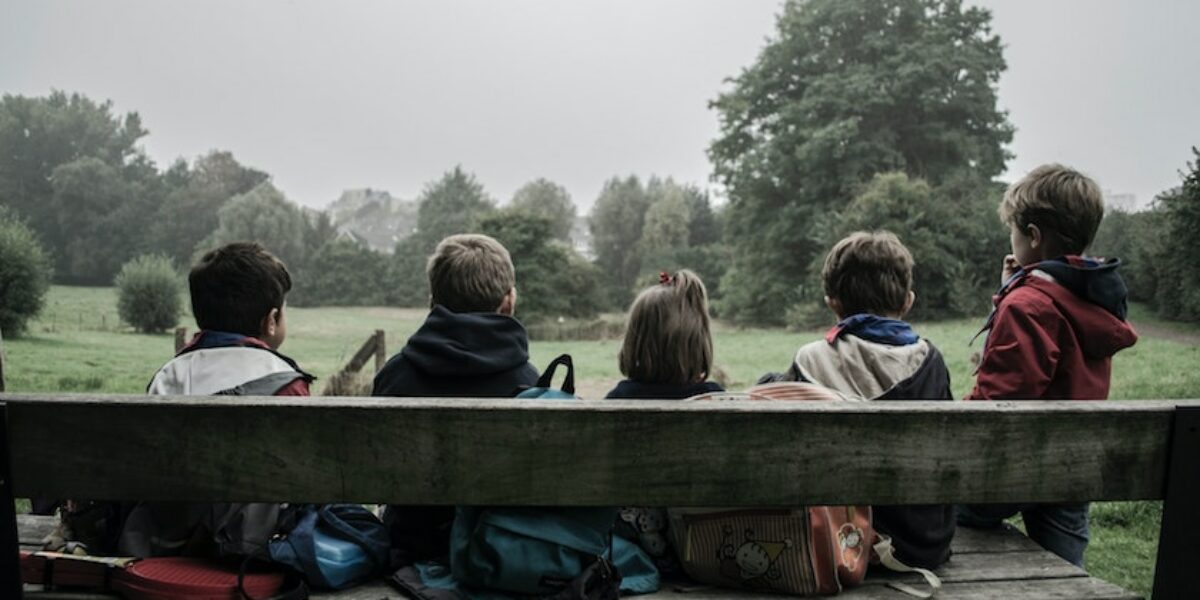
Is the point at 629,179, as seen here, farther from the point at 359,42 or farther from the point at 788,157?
the point at 359,42

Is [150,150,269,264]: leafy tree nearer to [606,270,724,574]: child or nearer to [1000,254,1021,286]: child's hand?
[606,270,724,574]: child

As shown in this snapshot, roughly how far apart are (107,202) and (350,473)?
734 centimetres

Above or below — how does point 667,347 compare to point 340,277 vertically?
above

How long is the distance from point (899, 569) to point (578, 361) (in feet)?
28.1

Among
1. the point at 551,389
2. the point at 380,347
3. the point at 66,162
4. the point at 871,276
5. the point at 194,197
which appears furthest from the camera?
the point at 380,347

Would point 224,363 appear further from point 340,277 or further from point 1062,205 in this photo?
point 340,277

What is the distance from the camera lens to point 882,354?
88.7 inches

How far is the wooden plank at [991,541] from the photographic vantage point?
2.16 m

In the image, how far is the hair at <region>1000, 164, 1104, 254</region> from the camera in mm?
2480

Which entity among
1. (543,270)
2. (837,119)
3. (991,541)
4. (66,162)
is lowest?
(991,541)

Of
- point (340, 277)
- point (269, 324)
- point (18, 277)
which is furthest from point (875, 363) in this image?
point (340, 277)

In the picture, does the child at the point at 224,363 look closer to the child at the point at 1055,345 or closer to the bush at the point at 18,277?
the child at the point at 1055,345

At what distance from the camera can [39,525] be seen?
A: 7.31 ft

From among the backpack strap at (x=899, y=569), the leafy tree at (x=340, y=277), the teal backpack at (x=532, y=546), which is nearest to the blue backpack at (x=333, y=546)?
the teal backpack at (x=532, y=546)
